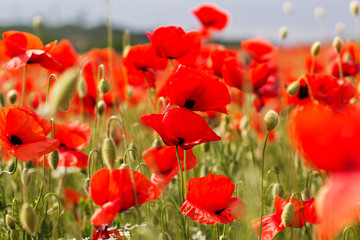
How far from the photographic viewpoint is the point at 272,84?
7.70 ft

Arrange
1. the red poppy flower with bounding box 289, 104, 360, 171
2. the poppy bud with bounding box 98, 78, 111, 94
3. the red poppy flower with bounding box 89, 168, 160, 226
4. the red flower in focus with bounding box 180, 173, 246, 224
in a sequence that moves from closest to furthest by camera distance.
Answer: the red poppy flower with bounding box 289, 104, 360, 171
the red poppy flower with bounding box 89, 168, 160, 226
the red flower in focus with bounding box 180, 173, 246, 224
the poppy bud with bounding box 98, 78, 111, 94

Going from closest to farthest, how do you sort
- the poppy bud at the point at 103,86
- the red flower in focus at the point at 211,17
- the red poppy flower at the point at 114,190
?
the red poppy flower at the point at 114,190 → the poppy bud at the point at 103,86 → the red flower in focus at the point at 211,17

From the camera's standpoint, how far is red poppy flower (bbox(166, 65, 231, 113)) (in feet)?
4.38

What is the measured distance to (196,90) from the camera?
137 centimetres

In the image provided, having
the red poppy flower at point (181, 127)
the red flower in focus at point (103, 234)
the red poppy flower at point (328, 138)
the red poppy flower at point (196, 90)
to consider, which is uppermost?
the red poppy flower at point (328, 138)

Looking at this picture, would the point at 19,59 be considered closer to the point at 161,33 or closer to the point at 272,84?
the point at 161,33

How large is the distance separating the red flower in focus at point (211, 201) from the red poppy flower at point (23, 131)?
1.33 ft

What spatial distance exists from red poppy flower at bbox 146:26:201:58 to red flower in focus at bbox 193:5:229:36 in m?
1.44

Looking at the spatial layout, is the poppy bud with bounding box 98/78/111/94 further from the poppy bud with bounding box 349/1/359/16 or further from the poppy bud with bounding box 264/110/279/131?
the poppy bud with bounding box 349/1/359/16

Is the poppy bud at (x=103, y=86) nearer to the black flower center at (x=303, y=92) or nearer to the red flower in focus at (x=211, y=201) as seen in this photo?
the red flower in focus at (x=211, y=201)

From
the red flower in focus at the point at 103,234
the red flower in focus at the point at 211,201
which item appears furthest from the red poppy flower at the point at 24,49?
the red flower in focus at the point at 211,201

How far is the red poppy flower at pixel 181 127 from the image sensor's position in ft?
4.21

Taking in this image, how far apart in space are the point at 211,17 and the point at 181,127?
210 centimetres

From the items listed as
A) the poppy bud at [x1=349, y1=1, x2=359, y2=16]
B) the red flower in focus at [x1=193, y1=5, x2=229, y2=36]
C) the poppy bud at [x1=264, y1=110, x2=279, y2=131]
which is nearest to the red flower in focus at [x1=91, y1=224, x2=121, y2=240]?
the poppy bud at [x1=264, y1=110, x2=279, y2=131]
